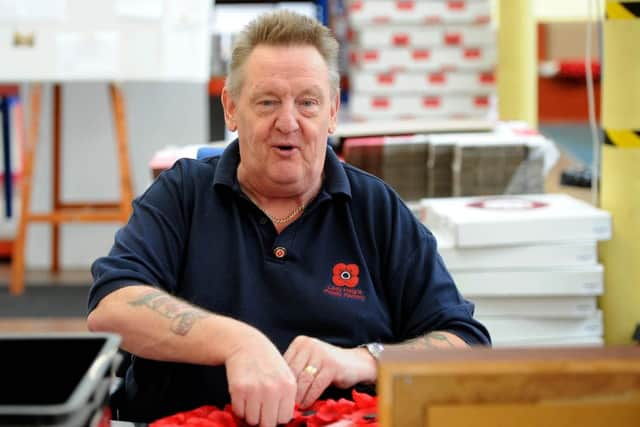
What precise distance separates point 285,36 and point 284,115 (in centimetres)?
15

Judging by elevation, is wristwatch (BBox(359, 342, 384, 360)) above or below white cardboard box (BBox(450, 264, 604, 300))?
above

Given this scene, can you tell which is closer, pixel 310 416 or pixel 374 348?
pixel 310 416

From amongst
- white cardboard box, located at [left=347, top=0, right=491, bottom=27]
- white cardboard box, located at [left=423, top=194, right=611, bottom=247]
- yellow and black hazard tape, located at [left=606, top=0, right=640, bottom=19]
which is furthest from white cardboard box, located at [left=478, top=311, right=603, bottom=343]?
white cardboard box, located at [left=347, top=0, right=491, bottom=27]

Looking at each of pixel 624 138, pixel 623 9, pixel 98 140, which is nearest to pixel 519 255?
pixel 624 138

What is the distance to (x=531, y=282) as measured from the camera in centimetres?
362

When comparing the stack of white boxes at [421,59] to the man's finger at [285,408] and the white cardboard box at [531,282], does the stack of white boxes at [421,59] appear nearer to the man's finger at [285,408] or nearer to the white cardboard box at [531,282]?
the white cardboard box at [531,282]

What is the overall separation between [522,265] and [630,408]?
263 centimetres

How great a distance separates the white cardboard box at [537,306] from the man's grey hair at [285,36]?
173 cm

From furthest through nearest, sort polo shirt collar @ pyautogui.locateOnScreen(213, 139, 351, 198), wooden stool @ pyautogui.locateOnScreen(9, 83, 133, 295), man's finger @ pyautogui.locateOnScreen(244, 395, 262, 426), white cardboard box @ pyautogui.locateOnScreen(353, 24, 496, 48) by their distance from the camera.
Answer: white cardboard box @ pyautogui.locateOnScreen(353, 24, 496, 48) → wooden stool @ pyautogui.locateOnScreen(9, 83, 133, 295) → polo shirt collar @ pyautogui.locateOnScreen(213, 139, 351, 198) → man's finger @ pyautogui.locateOnScreen(244, 395, 262, 426)

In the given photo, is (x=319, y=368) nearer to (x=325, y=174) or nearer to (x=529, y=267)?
(x=325, y=174)

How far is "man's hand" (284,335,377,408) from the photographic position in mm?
1662

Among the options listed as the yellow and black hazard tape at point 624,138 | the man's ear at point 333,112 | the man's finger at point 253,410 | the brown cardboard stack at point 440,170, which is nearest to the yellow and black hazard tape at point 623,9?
the yellow and black hazard tape at point 624,138

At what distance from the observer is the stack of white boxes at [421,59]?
7258mm

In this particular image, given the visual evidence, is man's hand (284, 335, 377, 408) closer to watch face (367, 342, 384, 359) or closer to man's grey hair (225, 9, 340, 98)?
watch face (367, 342, 384, 359)
